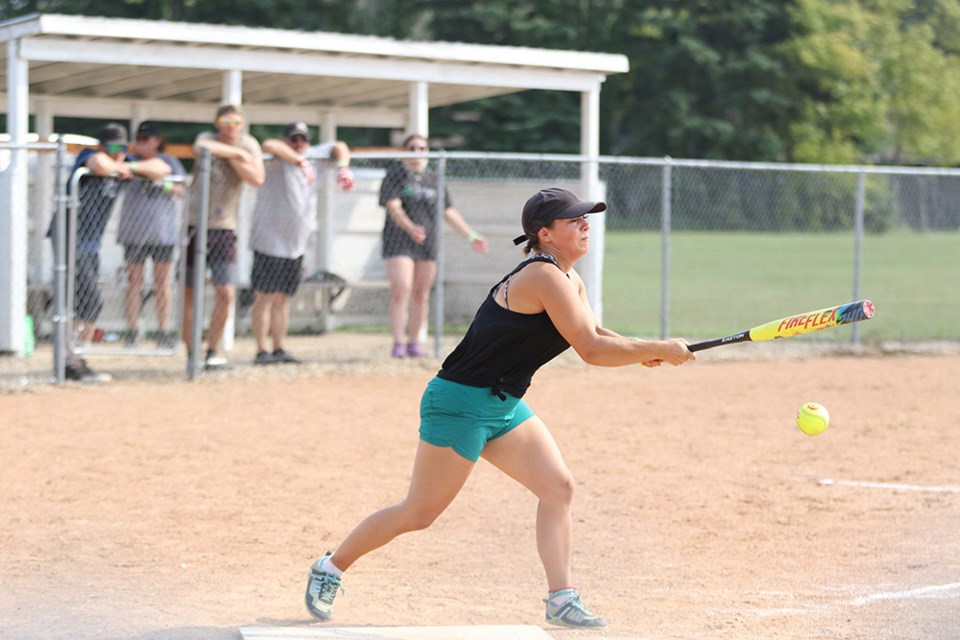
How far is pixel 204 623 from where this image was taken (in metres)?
5.20

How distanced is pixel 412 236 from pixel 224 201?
1.82 meters

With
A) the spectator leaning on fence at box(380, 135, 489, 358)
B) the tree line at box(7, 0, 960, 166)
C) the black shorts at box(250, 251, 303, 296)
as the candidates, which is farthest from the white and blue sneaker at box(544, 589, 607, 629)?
the tree line at box(7, 0, 960, 166)

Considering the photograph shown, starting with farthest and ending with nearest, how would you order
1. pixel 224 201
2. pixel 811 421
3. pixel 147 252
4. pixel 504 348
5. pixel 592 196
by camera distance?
pixel 592 196 → pixel 147 252 → pixel 224 201 → pixel 811 421 → pixel 504 348

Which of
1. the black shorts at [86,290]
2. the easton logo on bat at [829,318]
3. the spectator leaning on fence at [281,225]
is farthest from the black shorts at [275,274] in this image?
the easton logo on bat at [829,318]

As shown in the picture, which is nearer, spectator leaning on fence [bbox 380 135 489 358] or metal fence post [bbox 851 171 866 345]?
spectator leaning on fence [bbox 380 135 489 358]

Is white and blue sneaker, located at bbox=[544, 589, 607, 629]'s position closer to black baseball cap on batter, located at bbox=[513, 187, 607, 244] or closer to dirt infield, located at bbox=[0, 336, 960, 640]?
dirt infield, located at bbox=[0, 336, 960, 640]

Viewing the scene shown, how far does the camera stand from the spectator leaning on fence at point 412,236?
1262 centimetres

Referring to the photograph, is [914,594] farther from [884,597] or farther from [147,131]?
[147,131]

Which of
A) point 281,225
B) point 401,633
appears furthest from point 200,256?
point 401,633

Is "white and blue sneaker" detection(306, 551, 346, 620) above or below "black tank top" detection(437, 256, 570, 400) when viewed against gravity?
below

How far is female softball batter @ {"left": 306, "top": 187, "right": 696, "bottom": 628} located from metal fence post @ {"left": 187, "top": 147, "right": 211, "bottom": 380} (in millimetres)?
6498

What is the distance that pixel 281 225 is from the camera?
39.7 ft

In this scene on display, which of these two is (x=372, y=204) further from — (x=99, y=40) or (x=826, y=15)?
(x=826, y=15)

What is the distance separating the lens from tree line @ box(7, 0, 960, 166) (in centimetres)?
4688
